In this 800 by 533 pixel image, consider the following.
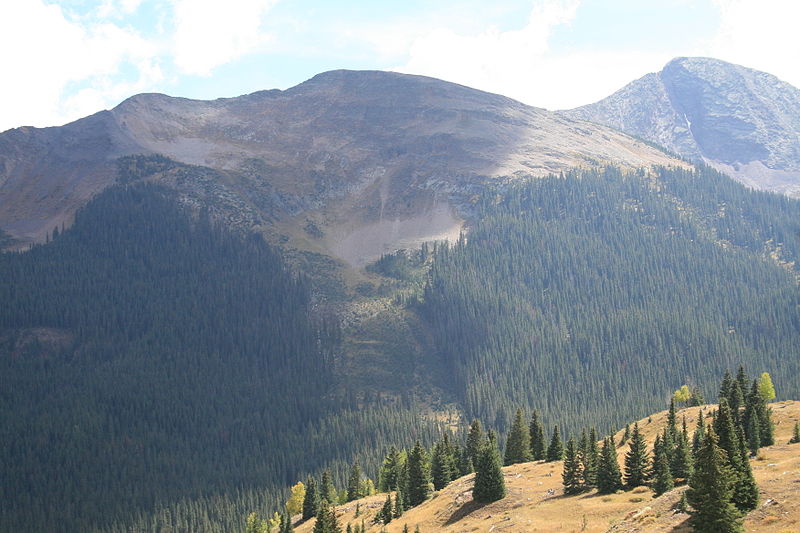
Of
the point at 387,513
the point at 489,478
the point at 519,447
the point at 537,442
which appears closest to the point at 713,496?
the point at 489,478

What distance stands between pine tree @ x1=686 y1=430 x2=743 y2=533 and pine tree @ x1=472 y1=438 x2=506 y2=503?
4584 cm

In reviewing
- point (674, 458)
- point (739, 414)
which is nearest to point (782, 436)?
point (739, 414)

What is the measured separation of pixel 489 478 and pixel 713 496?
2015 inches

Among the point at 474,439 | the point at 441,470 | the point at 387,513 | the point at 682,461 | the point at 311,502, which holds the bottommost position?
the point at 311,502

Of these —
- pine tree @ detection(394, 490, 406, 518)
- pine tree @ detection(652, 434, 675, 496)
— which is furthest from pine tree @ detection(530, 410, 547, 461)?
pine tree @ detection(652, 434, 675, 496)

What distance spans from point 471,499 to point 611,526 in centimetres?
3593

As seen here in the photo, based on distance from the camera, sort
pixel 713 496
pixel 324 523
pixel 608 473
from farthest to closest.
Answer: pixel 324 523 < pixel 608 473 < pixel 713 496

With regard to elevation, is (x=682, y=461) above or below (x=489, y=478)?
above

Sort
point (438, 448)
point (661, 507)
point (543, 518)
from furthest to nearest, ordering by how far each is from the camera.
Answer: point (438, 448), point (543, 518), point (661, 507)

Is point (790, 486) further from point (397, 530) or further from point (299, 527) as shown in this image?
point (299, 527)

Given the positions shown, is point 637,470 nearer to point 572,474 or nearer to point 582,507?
point 572,474

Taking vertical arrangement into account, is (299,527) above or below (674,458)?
below

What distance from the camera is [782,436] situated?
130375 mm

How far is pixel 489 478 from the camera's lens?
12031 cm
